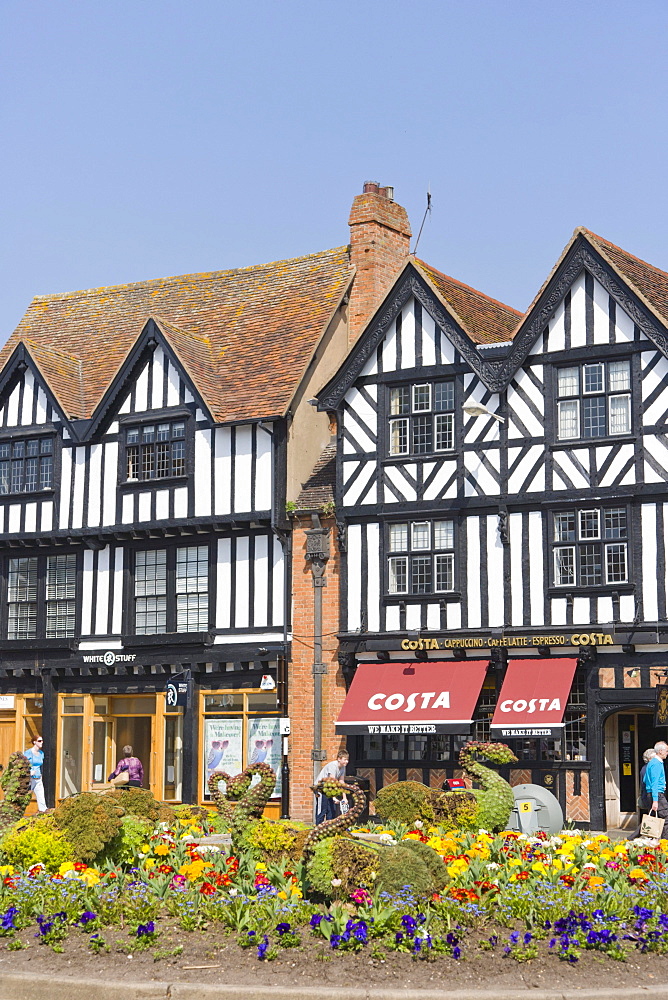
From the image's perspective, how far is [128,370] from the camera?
31328mm

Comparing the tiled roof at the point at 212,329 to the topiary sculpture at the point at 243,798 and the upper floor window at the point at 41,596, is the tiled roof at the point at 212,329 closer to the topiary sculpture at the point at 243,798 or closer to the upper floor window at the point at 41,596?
the upper floor window at the point at 41,596

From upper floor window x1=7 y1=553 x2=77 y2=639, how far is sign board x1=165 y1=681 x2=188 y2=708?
3.12m

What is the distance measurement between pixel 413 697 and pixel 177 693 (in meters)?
5.54

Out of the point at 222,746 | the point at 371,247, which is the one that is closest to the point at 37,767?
the point at 222,746

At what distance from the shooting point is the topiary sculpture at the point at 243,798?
14891mm

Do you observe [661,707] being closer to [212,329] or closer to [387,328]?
[387,328]

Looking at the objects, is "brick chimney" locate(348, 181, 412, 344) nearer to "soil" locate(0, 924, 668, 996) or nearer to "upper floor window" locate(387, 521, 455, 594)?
"upper floor window" locate(387, 521, 455, 594)

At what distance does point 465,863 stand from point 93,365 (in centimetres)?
2259

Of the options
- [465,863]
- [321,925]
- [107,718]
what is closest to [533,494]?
[107,718]

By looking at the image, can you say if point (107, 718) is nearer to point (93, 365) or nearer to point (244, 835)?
point (93, 365)

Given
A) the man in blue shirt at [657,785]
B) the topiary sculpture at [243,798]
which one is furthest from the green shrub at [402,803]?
the man in blue shirt at [657,785]

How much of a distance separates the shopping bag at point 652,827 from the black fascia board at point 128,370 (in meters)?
15.8

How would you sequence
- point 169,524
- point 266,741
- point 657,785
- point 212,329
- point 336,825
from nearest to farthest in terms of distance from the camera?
point 336,825
point 657,785
point 266,741
point 169,524
point 212,329

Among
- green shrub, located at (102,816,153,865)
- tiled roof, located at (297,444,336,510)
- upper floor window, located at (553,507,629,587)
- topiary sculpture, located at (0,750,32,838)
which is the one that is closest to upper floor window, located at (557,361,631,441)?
upper floor window, located at (553,507,629,587)
